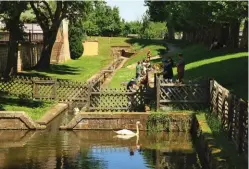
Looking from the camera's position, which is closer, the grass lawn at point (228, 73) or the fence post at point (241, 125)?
the fence post at point (241, 125)

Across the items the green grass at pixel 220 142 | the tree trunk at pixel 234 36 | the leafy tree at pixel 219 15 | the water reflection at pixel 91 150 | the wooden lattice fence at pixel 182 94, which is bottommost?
the water reflection at pixel 91 150

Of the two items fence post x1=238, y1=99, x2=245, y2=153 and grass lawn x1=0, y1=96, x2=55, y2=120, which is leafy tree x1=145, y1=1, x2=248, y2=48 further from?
fence post x1=238, y1=99, x2=245, y2=153

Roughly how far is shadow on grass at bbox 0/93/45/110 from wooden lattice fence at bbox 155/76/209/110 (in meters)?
5.39

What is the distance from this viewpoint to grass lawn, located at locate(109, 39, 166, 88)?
29.3m

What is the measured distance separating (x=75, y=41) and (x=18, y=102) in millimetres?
30832

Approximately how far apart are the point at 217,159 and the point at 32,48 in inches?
1151

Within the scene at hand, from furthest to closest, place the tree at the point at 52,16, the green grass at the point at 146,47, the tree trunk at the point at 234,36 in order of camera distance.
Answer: the green grass at the point at 146,47 < the tree trunk at the point at 234,36 < the tree at the point at 52,16

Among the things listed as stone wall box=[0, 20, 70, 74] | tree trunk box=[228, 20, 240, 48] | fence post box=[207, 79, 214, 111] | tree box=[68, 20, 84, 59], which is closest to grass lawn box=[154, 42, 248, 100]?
fence post box=[207, 79, 214, 111]

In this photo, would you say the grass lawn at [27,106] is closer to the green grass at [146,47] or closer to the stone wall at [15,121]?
the stone wall at [15,121]

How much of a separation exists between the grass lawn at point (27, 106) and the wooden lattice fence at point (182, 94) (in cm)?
416

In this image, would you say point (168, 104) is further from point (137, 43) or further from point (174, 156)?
point (137, 43)

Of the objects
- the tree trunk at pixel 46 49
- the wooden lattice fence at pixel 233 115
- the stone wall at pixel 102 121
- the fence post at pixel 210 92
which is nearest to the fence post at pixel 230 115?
the wooden lattice fence at pixel 233 115

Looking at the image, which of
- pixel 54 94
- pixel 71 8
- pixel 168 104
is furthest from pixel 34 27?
pixel 168 104

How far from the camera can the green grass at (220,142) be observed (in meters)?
8.74
